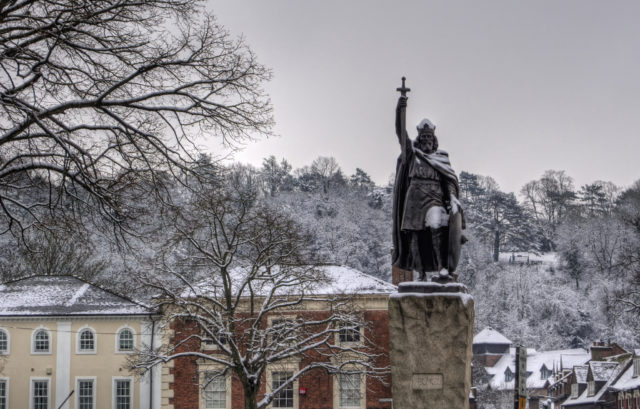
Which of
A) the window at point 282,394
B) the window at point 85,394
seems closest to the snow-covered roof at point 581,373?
the window at point 282,394

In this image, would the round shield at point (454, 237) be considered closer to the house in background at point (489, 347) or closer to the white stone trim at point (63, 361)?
the white stone trim at point (63, 361)

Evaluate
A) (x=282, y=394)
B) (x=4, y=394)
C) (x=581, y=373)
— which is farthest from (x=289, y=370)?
(x=581, y=373)

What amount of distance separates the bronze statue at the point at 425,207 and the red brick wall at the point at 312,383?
27421 mm

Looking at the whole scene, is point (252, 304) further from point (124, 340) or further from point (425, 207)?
point (425, 207)

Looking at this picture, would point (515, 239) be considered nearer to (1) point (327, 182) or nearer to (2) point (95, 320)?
(1) point (327, 182)

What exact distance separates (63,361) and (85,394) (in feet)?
6.05

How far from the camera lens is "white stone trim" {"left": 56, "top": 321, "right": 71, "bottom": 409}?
41.1m

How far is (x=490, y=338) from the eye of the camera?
98.9 m

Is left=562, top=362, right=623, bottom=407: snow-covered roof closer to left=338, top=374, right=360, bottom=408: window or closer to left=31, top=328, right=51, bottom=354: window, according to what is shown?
left=338, top=374, right=360, bottom=408: window

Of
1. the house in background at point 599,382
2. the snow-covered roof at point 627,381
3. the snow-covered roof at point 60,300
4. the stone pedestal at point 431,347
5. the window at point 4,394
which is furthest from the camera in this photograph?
the house in background at point 599,382

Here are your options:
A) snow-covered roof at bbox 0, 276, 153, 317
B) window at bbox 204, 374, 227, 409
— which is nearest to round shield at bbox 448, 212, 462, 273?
window at bbox 204, 374, 227, 409

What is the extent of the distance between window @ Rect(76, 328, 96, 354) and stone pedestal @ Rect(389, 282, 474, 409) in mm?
32512

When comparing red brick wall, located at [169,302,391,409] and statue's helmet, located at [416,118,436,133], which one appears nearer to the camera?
statue's helmet, located at [416,118,436,133]

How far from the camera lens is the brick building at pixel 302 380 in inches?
1558
